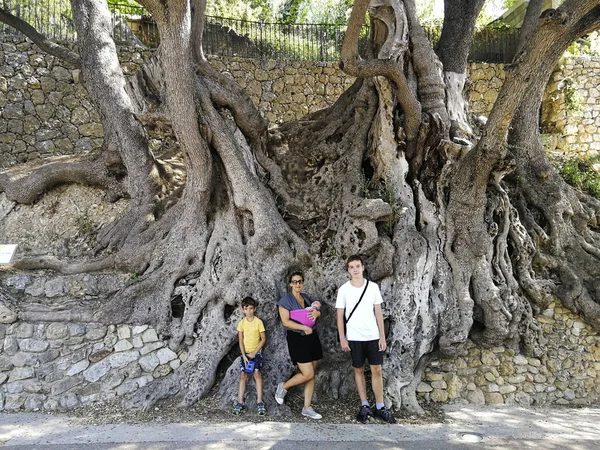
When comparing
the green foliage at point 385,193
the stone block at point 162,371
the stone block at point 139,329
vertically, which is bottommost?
the stone block at point 162,371

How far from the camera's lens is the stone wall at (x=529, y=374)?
5.71m

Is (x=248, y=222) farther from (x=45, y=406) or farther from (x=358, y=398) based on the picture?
(x=45, y=406)

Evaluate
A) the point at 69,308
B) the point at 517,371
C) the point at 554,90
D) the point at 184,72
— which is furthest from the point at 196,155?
the point at 554,90

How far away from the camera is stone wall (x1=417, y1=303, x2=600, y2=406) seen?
5.71 m

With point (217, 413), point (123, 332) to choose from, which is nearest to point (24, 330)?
point (123, 332)

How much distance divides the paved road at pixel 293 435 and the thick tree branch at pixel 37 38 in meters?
5.59

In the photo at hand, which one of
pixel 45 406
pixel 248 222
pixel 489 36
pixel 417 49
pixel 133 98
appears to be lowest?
pixel 45 406

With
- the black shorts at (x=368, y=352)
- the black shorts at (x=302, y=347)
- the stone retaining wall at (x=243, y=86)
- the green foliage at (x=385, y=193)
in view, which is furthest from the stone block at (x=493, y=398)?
the stone retaining wall at (x=243, y=86)

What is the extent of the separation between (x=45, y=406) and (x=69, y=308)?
1.03 metres

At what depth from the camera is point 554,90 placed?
1212 centimetres

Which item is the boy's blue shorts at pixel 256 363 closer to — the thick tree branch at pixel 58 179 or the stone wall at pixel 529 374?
the stone wall at pixel 529 374

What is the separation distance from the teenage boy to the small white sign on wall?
4.00 meters

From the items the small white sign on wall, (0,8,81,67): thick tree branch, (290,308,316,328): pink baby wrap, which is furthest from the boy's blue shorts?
(0,8,81,67): thick tree branch

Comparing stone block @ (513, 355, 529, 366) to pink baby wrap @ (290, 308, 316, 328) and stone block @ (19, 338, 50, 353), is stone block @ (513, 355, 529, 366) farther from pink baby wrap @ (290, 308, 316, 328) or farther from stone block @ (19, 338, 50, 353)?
stone block @ (19, 338, 50, 353)
